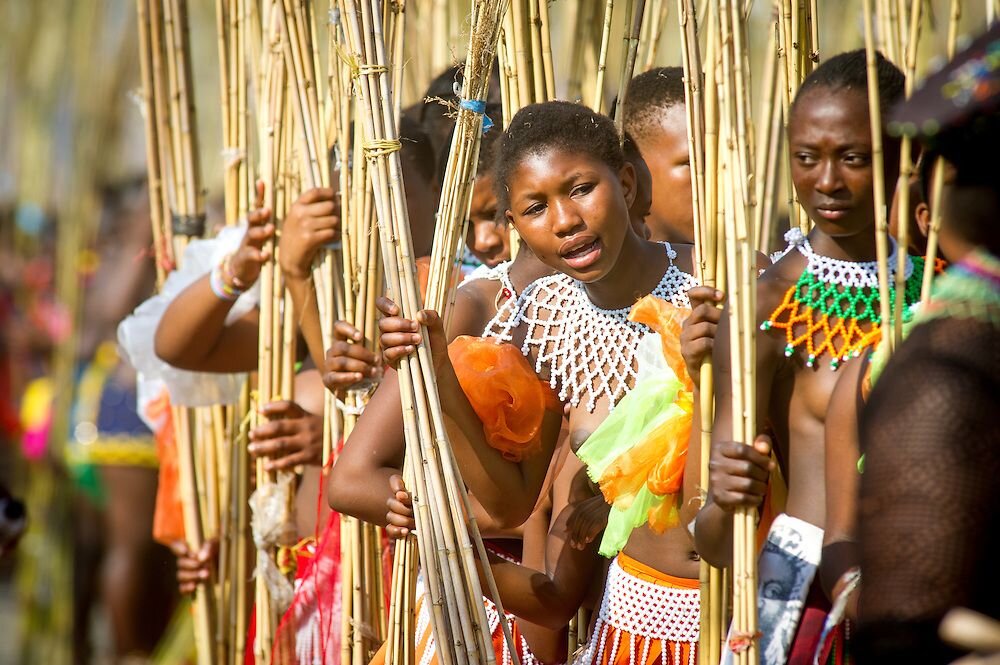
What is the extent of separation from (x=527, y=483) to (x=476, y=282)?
37cm

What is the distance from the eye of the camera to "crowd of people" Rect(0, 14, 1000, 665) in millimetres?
1071

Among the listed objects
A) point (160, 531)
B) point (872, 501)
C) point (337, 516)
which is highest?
point (872, 501)

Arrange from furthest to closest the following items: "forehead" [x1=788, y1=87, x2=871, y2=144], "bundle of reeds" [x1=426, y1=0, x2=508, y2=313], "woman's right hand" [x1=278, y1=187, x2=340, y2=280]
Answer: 1. "woman's right hand" [x1=278, y1=187, x2=340, y2=280]
2. "bundle of reeds" [x1=426, y1=0, x2=508, y2=313]
3. "forehead" [x1=788, y1=87, x2=871, y2=144]

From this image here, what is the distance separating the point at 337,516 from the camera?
98.6 inches

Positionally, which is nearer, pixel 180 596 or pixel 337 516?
pixel 337 516

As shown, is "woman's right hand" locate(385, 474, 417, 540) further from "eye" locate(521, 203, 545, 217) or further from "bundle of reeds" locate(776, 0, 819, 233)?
"bundle of reeds" locate(776, 0, 819, 233)

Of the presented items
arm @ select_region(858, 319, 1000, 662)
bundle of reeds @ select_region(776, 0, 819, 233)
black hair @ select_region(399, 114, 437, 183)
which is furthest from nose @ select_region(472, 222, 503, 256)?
arm @ select_region(858, 319, 1000, 662)

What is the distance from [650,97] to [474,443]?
0.88m

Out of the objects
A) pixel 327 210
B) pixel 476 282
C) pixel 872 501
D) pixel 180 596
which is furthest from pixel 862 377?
pixel 180 596

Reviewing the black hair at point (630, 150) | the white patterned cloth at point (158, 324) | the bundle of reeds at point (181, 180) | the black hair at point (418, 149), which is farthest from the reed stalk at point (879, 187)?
the bundle of reeds at point (181, 180)

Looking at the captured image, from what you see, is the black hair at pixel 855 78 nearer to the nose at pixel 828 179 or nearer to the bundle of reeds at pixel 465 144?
the nose at pixel 828 179

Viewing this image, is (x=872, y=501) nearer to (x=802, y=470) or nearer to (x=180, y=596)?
(x=802, y=470)

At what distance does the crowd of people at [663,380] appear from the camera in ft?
3.51

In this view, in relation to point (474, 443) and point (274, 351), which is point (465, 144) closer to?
point (474, 443)
